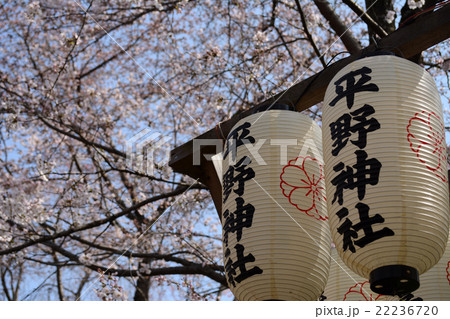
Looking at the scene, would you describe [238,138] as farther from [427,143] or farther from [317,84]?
[427,143]

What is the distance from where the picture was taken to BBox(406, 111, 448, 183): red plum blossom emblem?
2441 millimetres

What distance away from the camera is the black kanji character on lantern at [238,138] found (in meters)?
3.15

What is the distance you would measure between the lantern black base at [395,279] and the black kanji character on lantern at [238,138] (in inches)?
45.6

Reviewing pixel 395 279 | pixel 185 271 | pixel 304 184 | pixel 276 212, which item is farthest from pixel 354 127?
pixel 185 271

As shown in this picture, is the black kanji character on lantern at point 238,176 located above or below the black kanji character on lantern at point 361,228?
above

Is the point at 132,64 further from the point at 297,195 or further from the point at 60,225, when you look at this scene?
the point at 297,195

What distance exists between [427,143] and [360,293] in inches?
50.0

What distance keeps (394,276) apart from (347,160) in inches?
24.3

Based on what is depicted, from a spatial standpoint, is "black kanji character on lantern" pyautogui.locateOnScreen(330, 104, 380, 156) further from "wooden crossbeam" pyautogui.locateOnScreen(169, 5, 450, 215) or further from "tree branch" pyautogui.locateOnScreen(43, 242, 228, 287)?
"tree branch" pyautogui.locateOnScreen(43, 242, 228, 287)

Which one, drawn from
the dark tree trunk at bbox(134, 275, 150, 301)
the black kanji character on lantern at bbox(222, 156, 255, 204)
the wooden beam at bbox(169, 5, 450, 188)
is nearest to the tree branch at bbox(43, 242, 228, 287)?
the dark tree trunk at bbox(134, 275, 150, 301)

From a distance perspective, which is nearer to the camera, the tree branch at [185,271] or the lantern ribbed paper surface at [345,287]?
the lantern ribbed paper surface at [345,287]

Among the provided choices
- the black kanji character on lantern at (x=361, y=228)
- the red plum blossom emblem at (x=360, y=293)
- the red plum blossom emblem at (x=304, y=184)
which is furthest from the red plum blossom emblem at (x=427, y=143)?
the red plum blossom emblem at (x=360, y=293)

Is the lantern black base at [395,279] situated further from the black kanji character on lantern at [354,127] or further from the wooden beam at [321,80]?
the wooden beam at [321,80]

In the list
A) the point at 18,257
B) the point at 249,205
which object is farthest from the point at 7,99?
the point at 249,205
